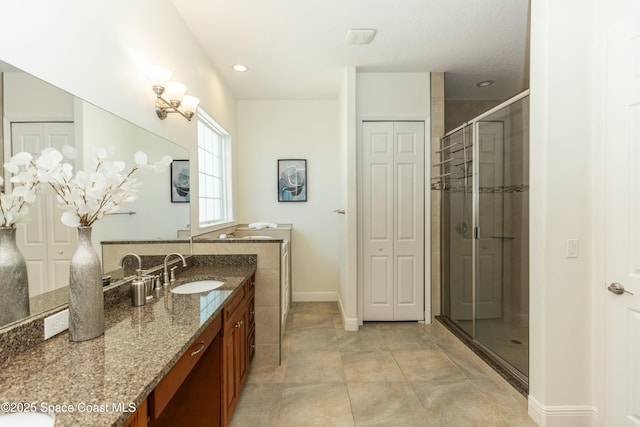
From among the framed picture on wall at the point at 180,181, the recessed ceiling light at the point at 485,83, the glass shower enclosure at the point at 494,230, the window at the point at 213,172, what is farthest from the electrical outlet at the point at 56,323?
the recessed ceiling light at the point at 485,83

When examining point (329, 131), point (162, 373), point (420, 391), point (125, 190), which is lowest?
point (420, 391)

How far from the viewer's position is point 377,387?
2309 mm

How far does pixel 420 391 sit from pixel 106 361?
2060 mm

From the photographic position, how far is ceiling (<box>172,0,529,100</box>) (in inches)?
92.5

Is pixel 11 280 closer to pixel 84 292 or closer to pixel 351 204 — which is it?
pixel 84 292

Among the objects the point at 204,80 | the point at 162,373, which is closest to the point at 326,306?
the point at 204,80

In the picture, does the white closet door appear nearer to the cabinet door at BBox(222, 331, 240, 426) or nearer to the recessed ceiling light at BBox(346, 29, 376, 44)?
the recessed ceiling light at BBox(346, 29, 376, 44)

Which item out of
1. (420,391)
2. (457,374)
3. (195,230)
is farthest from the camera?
(195,230)

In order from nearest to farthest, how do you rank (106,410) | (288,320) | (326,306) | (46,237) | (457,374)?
(106,410)
(46,237)
(457,374)
(288,320)
(326,306)

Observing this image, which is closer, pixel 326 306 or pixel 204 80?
pixel 204 80

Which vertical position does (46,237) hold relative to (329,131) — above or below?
below

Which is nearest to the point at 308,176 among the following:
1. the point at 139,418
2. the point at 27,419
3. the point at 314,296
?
the point at 314,296

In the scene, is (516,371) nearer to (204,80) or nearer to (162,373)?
(162,373)

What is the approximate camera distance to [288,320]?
145 inches
